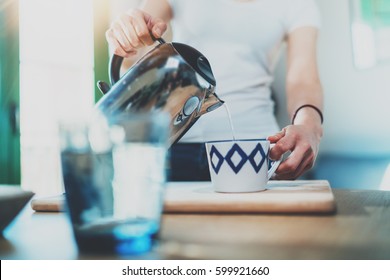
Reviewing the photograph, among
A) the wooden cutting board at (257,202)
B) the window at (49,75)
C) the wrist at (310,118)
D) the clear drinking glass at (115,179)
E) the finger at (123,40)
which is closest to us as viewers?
the clear drinking glass at (115,179)

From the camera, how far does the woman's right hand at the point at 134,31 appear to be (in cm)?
66

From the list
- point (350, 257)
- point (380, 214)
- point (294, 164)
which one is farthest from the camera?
point (294, 164)

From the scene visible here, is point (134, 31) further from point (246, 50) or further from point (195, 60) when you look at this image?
point (246, 50)

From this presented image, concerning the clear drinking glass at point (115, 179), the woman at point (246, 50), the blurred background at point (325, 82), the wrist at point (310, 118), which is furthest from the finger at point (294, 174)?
the blurred background at point (325, 82)

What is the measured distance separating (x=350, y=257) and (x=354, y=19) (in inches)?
48.7

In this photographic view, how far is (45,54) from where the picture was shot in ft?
4.75

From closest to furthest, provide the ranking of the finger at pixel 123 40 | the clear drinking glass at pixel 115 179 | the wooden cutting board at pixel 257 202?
the clear drinking glass at pixel 115 179
the wooden cutting board at pixel 257 202
the finger at pixel 123 40

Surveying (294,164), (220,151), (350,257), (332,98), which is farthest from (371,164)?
(350,257)

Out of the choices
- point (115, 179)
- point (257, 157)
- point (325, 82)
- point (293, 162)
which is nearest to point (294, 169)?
point (293, 162)

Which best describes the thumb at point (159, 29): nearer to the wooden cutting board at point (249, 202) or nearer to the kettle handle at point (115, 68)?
the kettle handle at point (115, 68)

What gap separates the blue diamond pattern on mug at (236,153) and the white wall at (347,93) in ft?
3.17

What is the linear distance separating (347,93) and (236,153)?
1.01m

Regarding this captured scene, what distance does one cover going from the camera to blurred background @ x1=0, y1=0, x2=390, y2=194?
1.35 m
